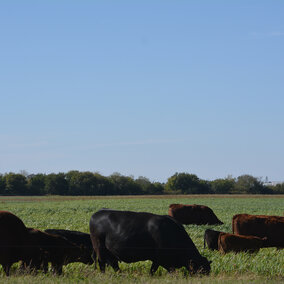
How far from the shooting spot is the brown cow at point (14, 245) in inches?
432

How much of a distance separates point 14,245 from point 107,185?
107382mm

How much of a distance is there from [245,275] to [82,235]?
445 centimetres

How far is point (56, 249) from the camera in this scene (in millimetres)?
11461

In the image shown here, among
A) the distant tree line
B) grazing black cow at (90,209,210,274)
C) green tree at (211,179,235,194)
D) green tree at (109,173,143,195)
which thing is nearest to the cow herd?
grazing black cow at (90,209,210,274)

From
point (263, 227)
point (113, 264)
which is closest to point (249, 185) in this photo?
point (263, 227)

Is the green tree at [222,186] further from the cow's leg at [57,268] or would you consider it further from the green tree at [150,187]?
the cow's leg at [57,268]

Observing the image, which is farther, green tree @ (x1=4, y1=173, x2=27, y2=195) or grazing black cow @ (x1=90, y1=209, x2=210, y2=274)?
green tree @ (x1=4, y1=173, x2=27, y2=195)

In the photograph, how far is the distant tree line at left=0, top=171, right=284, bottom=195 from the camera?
11575cm

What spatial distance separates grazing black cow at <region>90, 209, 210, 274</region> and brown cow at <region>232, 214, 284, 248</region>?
6.29 metres

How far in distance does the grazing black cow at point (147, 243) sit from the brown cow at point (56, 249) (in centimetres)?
66

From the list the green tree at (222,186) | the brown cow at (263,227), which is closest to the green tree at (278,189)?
the green tree at (222,186)

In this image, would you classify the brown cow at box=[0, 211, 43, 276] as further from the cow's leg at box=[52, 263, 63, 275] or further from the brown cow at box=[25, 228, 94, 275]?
the cow's leg at box=[52, 263, 63, 275]

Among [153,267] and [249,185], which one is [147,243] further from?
[249,185]

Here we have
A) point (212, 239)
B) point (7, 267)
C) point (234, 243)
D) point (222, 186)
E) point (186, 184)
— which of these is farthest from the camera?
point (222, 186)
